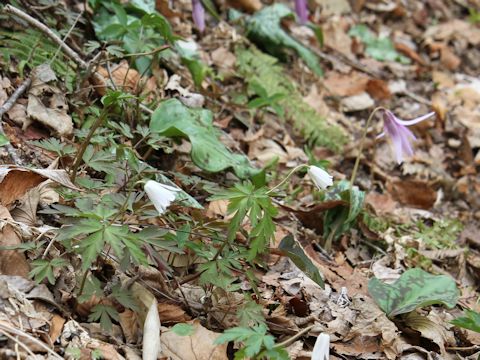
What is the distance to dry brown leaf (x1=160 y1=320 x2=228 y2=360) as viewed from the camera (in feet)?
5.68

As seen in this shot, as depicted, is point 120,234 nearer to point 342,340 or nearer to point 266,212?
point 266,212

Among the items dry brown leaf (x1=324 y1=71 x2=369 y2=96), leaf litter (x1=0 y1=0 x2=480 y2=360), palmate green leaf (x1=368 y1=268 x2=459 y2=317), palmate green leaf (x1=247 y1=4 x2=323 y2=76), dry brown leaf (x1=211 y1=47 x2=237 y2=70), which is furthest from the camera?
dry brown leaf (x1=324 y1=71 x2=369 y2=96)

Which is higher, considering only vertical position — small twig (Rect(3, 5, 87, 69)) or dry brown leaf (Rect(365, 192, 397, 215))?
small twig (Rect(3, 5, 87, 69))

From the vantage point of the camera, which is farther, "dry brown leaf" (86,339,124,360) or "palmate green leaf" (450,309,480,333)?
"palmate green leaf" (450,309,480,333)

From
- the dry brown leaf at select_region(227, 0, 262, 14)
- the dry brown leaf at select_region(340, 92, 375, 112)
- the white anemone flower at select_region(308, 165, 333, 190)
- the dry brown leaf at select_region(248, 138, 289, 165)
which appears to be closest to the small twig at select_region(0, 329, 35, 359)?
the white anemone flower at select_region(308, 165, 333, 190)

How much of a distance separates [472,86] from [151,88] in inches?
115

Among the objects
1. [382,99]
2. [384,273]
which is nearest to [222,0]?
[382,99]

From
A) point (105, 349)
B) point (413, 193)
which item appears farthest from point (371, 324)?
point (413, 193)

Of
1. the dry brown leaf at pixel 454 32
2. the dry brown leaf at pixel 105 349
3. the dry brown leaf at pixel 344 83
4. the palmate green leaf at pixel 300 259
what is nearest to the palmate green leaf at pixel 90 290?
the dry brown leaf at pixel 105 349

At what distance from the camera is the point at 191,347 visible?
175cm

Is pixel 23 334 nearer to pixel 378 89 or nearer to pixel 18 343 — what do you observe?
pixel 18 343

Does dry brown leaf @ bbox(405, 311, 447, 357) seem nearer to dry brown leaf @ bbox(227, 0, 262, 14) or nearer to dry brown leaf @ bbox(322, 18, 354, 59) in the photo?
dry brown leaf @ bbox(227, 0, 262, 14)

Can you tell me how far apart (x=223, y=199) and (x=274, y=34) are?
242cm

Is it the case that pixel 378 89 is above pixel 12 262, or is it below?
below
